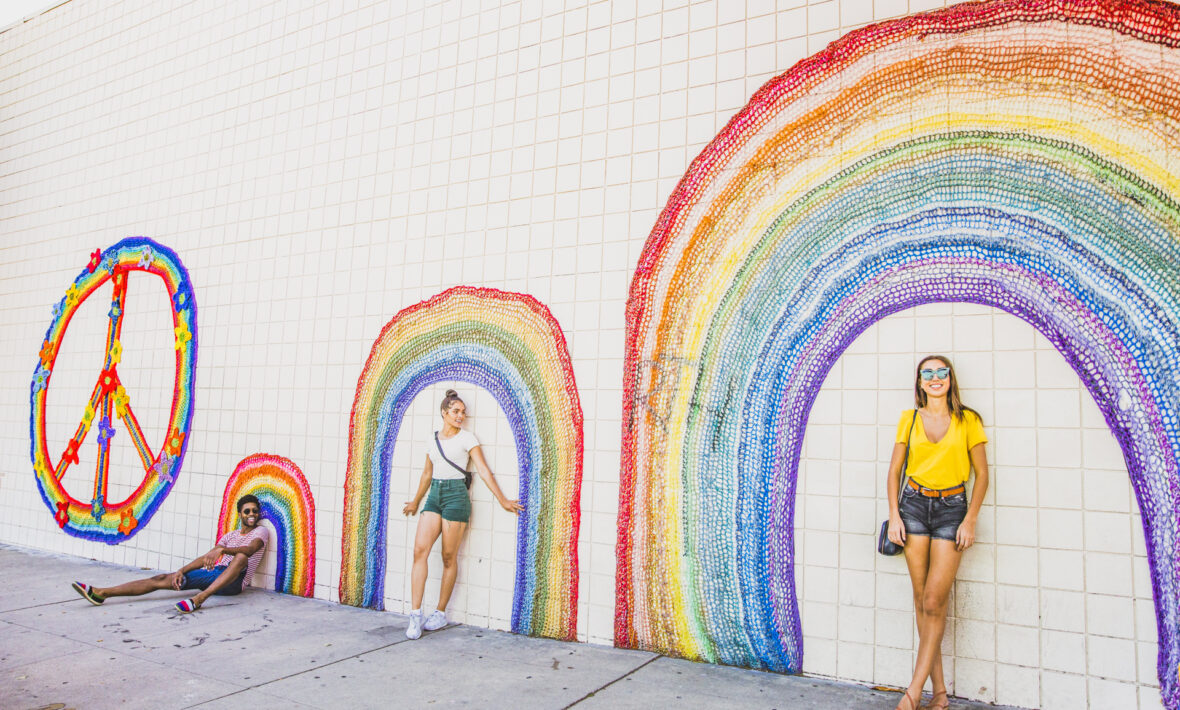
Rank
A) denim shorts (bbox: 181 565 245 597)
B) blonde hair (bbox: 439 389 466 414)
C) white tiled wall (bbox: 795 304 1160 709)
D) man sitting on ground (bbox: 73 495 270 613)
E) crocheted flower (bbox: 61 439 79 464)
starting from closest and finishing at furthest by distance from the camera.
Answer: white tiled wall (bbox: 795 304 1160 709) < blonde hair (bbox: 439 389 466 414) < man sitting on ground (bbox: 73 495 270 613) < denim shorts (bbox: 181 565 245 597) < crocheted flower (bbox: 61 439 79 464)

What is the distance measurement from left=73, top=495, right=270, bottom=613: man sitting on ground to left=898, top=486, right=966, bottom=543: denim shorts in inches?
145

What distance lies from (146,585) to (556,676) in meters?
2.70

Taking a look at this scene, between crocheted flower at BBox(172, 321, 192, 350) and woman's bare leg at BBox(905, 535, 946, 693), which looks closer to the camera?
woman's bare leg at BBox(905, 535, 946, 693)

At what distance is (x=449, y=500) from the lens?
3.88 m

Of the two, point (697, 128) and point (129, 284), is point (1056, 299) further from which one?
point (129, 284)

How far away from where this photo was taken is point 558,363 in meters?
3.82

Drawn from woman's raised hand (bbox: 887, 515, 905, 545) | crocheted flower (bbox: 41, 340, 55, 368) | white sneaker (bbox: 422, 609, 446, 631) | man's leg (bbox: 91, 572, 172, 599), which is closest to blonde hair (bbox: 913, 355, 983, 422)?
woman's raised hand (bbox: 887, 515, 905, 545)

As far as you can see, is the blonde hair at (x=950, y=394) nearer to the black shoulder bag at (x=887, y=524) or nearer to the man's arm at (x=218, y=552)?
the black shoulder bag at (x=887, y=524)

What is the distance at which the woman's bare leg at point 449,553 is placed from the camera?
3855 mm

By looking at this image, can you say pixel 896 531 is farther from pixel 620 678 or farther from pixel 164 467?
pixel 164 467

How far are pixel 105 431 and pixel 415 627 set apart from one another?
11.3ft

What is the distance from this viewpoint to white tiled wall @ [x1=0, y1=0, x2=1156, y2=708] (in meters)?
2.81

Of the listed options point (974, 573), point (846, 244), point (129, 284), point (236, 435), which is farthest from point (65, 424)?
point (974, 573)

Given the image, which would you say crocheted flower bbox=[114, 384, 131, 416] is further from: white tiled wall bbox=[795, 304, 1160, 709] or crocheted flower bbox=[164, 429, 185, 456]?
white tiled wall bbox=[795, 304, 1160, 709]
